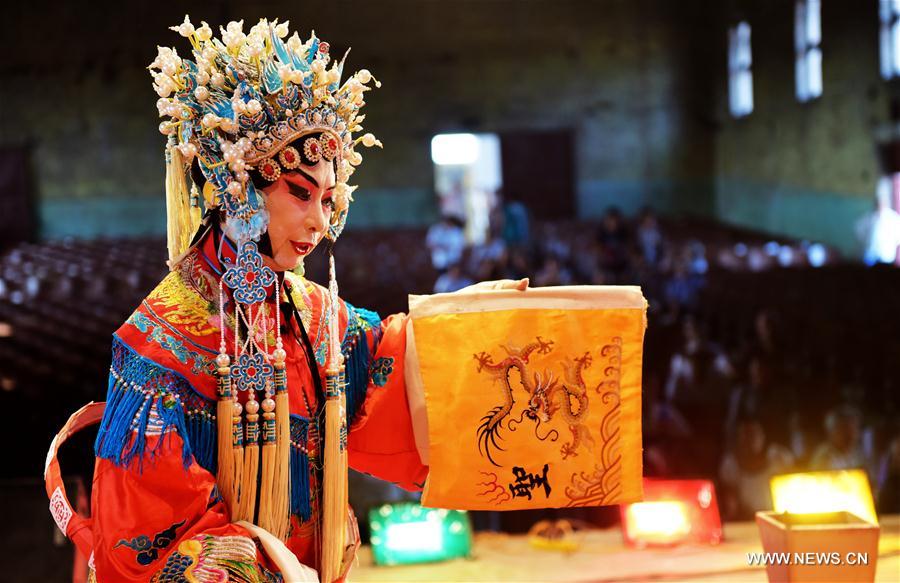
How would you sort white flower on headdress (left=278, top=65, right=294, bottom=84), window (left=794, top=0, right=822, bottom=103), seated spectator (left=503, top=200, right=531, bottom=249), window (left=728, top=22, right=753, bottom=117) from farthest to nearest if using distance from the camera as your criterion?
window (left=728, top=22, right=753, bottom=117) → seated spectator (left=503, top=200, right=531, bottom=249) → window (left=794, top=0, right=822, bottom=103) → white flower on headdress (left=278, top=65, right=294, bottom=84)

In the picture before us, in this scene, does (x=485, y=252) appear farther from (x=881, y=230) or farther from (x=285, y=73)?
(x=285, y=73)

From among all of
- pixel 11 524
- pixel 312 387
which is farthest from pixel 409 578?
pixel 312 387

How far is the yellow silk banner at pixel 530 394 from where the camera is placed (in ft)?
6.64

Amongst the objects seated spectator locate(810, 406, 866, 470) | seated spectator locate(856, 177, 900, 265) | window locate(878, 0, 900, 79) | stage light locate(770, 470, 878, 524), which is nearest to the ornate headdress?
stage light locate(770, 470, 878, 524)

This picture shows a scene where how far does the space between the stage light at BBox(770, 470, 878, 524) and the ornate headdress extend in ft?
5.71

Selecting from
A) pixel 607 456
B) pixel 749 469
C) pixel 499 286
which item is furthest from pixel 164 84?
pixel 749 469

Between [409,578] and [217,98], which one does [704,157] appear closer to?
[409,578]

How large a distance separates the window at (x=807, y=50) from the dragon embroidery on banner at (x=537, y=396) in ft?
31.6

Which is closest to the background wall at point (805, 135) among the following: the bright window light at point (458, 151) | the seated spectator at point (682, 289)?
the seated spectator at point (682, 289)

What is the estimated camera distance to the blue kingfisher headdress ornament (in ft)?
5.82

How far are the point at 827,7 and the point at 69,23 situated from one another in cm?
893

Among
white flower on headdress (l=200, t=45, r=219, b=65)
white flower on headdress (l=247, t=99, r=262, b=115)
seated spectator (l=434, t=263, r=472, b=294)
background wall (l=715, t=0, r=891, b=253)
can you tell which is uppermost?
background wall (l=715, t=0, r=891, b=253)

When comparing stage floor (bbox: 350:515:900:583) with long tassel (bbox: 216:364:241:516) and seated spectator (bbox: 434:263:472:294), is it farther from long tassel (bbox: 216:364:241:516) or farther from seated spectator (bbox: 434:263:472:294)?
seated spectator (bbox: 434:263:472:294)

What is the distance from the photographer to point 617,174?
1490 cm
